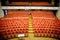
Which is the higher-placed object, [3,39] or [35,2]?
[35,2]

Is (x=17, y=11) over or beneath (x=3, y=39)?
over

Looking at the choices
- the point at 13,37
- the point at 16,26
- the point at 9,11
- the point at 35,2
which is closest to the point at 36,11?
the point at 35,2

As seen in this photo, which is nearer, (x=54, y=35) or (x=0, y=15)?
(x=54, y=35)

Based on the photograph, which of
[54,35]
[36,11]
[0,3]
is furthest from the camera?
[36,11]

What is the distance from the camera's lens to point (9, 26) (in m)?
10.4

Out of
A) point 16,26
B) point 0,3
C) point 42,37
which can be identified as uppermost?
point 0,3

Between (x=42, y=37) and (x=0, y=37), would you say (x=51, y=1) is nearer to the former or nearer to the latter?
(x=42, y=37)

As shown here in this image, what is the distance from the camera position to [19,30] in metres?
9.68

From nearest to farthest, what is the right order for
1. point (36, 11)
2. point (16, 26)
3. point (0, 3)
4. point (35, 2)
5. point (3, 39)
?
point (3, 39) < point (16, 26) < point (0, 3) < point (36, 11) < point (35, 2)

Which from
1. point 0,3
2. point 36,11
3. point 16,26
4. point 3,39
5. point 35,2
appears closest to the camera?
point 3,39

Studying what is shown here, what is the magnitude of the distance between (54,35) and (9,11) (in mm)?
10025

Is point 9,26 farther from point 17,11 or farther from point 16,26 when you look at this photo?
point 17,11

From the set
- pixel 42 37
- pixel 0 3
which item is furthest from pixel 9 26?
pixel 0 3

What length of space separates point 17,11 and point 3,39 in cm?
940
